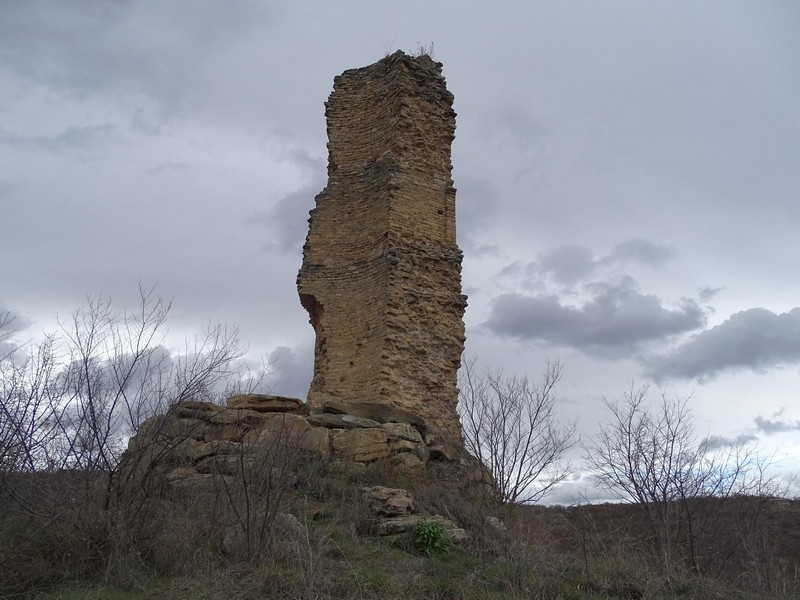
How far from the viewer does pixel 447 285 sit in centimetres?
1149

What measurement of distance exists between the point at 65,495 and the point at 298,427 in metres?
3.30

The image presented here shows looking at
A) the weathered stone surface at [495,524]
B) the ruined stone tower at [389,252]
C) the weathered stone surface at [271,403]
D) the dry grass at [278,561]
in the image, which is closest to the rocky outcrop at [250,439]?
the weathered stone surface at [271,403]

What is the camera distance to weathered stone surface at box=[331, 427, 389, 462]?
839 centimetres

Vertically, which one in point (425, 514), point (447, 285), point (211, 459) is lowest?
point (425, 514)

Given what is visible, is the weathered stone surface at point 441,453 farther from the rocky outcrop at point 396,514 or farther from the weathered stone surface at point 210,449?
the weathered stone surface at point 210,449

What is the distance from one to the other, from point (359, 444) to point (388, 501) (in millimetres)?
1475

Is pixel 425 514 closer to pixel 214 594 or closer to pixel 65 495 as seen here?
pixel 214 594

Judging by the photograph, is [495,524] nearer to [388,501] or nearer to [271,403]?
[388,501]

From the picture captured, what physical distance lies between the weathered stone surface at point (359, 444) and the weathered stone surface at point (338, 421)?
0.17 meters

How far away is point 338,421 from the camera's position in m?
8.85

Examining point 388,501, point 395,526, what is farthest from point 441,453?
point 395,526

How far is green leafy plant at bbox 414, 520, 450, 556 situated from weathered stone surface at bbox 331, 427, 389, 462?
6.71 feet

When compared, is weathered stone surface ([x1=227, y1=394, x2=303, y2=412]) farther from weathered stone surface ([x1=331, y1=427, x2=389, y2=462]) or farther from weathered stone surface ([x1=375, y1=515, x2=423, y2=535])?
weathered stone surface ([x1=375, y1=515, x2=423, y2=535])

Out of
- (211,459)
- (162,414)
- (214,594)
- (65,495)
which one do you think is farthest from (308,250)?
(214,594)
